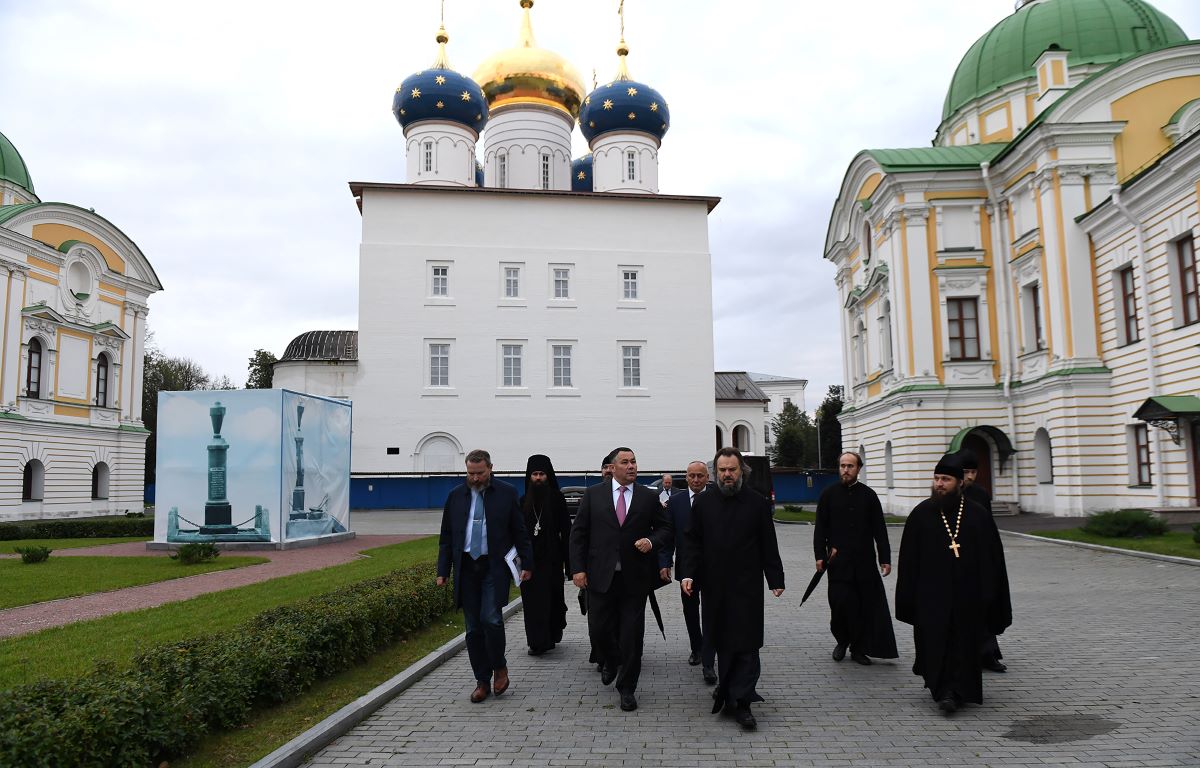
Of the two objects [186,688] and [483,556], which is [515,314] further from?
[186,688]

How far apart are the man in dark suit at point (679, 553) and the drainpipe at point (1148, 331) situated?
19285 millimetres

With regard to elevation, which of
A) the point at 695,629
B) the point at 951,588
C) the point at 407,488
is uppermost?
the point at 407,488

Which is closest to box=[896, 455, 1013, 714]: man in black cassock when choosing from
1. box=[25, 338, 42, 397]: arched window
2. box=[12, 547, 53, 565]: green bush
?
box=[12, 547, 53, 565]: green bush

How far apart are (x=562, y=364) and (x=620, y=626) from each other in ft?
121

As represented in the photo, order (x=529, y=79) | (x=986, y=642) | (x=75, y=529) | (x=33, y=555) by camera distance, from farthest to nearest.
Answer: (x=529, y=79) → (x=75, y=529) → (x=33, y=555) → (x=986, y=642)

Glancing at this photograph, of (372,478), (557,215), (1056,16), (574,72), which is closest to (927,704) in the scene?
(1056,16)

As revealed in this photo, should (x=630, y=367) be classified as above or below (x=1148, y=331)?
above

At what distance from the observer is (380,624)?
8758 mm

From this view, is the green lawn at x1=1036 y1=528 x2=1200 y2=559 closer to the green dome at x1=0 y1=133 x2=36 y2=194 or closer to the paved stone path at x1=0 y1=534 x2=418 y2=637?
the paved stone path at x1=0 y1=534 x2=418 y2=637

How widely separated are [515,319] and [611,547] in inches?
1460

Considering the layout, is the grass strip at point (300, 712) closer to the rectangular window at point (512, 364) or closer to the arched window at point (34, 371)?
the arched window at point (34, 371)

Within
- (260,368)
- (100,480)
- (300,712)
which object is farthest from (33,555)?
(260,368)

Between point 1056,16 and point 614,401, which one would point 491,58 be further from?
point 1056,16

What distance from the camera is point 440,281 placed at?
4397cm
